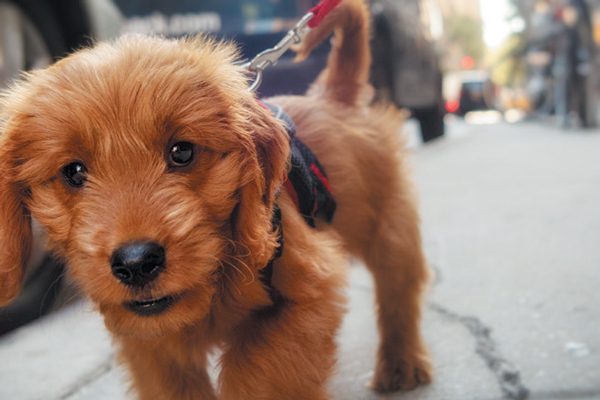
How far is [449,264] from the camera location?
171 inches

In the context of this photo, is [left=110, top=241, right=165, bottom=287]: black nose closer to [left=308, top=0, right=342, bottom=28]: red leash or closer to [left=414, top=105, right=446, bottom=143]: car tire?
[left=308, top=0, right=342, bottom=28]: red leash

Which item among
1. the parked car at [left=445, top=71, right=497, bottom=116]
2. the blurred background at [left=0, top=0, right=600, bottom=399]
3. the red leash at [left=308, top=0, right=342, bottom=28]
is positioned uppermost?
the red leash at [left=308, top=0, right=342, bottom=28]

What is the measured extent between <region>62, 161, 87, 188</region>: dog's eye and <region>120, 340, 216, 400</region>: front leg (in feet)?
1.72

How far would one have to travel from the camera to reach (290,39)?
267 cm

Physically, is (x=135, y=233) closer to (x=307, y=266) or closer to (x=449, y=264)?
(x=307, y=266)

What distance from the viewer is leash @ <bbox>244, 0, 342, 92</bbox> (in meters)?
2.53

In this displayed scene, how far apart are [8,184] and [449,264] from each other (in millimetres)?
2827

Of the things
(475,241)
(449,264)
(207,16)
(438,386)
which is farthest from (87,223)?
(207,16)

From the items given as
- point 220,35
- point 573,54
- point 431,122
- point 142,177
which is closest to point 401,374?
point 142,177

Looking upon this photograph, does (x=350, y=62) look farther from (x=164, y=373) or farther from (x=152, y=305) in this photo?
(x=152, y=305)

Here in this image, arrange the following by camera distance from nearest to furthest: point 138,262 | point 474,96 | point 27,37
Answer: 1. point 138,262
2. point 27,37
3. point 474,96

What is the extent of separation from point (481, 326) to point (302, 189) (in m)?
1.30

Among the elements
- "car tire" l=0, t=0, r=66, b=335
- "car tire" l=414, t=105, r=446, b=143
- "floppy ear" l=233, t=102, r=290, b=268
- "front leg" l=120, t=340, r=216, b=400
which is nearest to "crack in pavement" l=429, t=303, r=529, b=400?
"front leg" l=120, t=340, r=216, b=400

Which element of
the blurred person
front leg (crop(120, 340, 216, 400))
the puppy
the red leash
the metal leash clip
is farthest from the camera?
the blurred person
